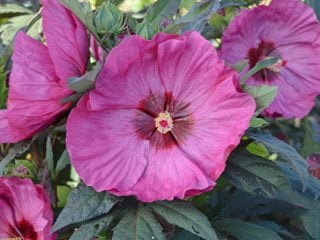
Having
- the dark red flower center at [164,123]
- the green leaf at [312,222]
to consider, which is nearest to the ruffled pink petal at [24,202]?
the dark red flower center at [164,123]

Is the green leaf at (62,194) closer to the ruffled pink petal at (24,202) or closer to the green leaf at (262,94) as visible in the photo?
the ruffled pink petal at (24,202)

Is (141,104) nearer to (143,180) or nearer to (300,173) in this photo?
(143,180)

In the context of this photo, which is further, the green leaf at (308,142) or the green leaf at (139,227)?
the green leaf at (308,142)

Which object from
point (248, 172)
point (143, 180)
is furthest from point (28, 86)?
point (248, 172)

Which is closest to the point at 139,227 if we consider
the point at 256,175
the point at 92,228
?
the point at 92,228

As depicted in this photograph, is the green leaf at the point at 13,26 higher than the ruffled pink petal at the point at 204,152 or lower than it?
lower

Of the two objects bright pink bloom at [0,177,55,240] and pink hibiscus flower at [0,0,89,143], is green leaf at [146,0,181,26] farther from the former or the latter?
bright pink bloom at [0,177,55,240]

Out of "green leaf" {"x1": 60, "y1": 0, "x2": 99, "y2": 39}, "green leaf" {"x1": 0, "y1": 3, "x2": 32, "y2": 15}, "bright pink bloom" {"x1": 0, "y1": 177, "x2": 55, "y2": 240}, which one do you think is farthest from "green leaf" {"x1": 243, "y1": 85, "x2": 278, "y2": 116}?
"green leaf" {"x1": 0, "y1": 3, "x2": 32, "y2": 15}

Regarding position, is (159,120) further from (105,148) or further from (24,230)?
(24,230)
